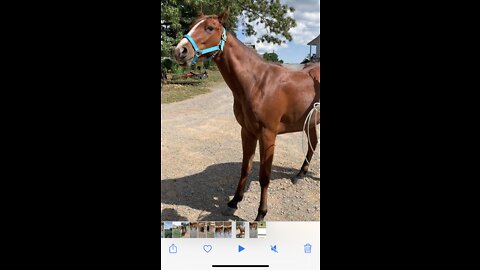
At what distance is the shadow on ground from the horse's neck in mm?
1153

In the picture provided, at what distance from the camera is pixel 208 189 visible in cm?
348

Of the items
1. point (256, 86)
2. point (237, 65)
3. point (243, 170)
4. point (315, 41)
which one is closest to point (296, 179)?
point (243, 170)

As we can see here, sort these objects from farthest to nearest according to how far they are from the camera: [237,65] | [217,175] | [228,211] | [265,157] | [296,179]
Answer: [217,175], [296,179], [228,211], [265,157], [237,65]

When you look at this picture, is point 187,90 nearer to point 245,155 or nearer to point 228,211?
point 245,155

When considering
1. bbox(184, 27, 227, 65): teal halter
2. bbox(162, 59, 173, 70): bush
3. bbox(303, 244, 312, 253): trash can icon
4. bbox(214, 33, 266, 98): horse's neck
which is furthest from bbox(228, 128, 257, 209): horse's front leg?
bbox(303, 244, 312, 253): trash can icon

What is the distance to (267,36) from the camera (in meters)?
2.82

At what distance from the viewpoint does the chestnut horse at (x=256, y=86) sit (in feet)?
7.96

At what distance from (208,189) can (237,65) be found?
1494mm

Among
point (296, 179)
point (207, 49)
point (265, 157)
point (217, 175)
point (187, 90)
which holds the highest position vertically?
point (207, 49)

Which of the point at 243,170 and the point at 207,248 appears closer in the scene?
the point at 207,248

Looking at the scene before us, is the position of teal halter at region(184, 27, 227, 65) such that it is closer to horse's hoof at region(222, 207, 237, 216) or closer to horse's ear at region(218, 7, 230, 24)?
horse's ear at region(218, 7, 230, 24)
